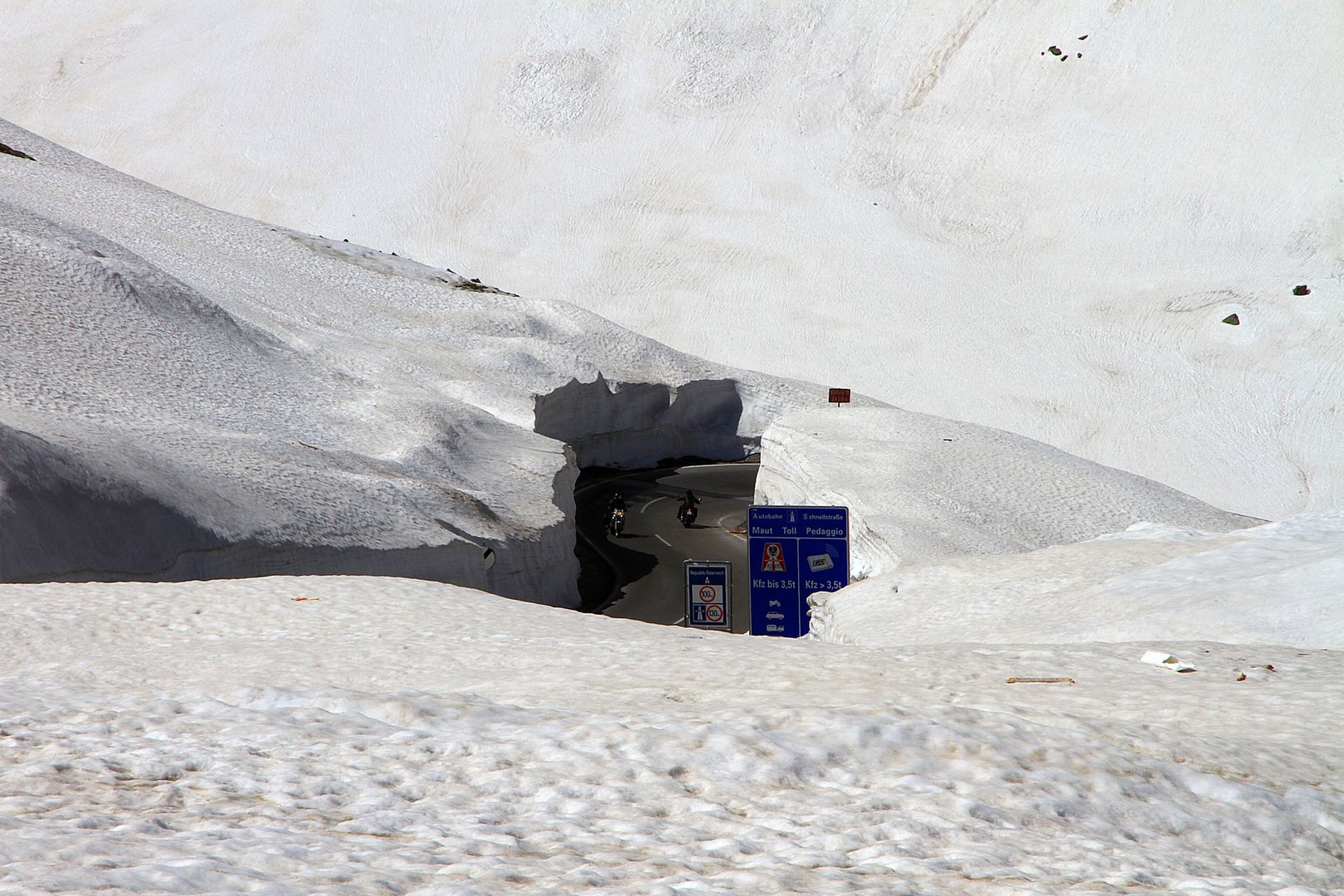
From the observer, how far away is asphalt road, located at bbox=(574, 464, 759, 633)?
1827 centimetres

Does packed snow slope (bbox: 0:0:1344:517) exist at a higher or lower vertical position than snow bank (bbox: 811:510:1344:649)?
higher

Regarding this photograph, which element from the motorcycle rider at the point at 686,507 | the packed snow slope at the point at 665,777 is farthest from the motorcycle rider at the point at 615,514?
the packed snow slope at the point at 665,777

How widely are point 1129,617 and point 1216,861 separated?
4.02 metres

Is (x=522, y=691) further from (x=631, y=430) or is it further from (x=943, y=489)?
(x=631, y=430)

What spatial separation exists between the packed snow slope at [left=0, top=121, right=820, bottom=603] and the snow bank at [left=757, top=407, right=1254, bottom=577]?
4.06 metres

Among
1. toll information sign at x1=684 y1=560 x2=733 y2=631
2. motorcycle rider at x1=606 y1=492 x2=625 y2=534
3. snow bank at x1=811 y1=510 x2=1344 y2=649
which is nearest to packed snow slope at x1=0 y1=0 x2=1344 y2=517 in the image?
motorcycle rider at x1=606 y1=492 x2=625 y2=534

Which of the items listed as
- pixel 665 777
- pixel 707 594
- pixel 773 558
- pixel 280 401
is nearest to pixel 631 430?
pixel 280 401

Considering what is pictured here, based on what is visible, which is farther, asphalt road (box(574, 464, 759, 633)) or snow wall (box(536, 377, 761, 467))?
snow wall (box(536, 377, 761, 467))

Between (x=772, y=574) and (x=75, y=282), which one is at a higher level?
(x=75, y=282)

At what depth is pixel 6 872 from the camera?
7.88 ft

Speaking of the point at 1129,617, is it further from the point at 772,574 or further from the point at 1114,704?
the point at 772,574

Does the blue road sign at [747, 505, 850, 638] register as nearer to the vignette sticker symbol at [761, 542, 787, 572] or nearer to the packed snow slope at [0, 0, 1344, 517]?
the vignette sticker symbol at [761, 542, 787, 572]

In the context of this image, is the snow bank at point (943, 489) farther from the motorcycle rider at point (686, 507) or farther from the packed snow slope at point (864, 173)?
the packed snow slope at point (864, 173)

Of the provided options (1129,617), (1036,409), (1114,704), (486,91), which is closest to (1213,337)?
(1036,409)
